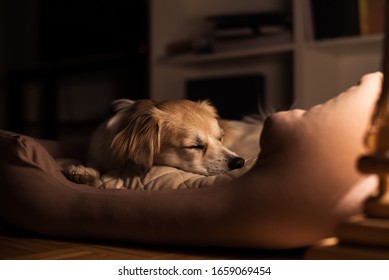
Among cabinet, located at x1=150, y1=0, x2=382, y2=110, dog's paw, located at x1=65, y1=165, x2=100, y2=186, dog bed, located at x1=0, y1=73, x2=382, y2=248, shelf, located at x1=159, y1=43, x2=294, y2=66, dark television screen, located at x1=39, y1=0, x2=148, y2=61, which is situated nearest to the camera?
dog bed, located at x1=0, y1=73, x2=382, y2=248

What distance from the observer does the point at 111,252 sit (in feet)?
4.04

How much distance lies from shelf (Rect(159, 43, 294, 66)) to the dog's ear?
1521 millimetres

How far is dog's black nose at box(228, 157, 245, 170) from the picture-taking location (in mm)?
1618

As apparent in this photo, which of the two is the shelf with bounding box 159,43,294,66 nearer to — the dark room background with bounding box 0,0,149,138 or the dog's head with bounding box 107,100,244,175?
the dark room background with bounding box 0,0,149,138

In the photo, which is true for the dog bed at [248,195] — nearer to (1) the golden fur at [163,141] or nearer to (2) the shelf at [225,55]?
(1) the golden fur at [163,141]

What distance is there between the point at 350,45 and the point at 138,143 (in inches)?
66.6

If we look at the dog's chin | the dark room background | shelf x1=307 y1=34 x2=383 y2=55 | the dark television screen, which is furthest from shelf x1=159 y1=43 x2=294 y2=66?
the dog's chin

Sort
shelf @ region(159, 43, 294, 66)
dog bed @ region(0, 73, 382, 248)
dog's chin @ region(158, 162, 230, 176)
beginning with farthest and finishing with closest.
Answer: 1. shelf @ region(159, 43, 294, 66)
2. dog's chin @ region(158, 162, 230, 176)
3. dog bed @ region(0, 73, 382, 248)

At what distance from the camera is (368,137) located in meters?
0.74

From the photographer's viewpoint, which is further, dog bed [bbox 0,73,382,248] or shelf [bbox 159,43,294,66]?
shelf [bbox 159,43,294,66]

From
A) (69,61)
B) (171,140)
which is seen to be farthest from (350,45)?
(69,61)

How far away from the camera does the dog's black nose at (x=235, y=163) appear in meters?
1.62

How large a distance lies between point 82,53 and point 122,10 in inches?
22.5
